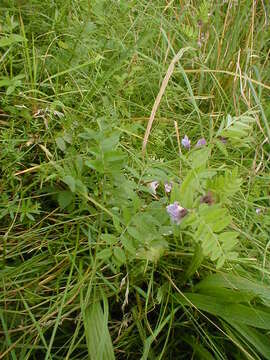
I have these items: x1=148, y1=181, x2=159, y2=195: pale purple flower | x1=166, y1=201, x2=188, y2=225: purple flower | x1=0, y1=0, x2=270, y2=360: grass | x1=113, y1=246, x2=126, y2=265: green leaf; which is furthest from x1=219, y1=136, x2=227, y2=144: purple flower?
x1=113, y1=246, x2=126, y2=265: green leaf

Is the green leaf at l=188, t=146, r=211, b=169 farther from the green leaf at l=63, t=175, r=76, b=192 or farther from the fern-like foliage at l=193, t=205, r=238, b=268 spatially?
the green leaf at l=63, t=175, r=76, b=192

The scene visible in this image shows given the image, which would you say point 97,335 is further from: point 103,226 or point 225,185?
point 225,185

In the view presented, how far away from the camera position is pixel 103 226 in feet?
3.74

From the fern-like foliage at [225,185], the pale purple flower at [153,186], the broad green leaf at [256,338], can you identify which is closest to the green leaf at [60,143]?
the pale purple flower at [153,186]

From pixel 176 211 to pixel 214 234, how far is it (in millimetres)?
125

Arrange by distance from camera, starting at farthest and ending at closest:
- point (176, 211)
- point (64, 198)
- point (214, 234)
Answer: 1. point (64, 198)
2. point (176, 211)
3. point (214, 234)

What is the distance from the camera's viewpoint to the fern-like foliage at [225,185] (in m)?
0.97

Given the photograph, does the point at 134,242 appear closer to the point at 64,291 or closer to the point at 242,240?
the point at 64,291

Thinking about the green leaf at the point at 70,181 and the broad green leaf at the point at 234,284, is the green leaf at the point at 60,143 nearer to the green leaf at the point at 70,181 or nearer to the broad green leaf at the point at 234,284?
the green leaf at the point at 70,181

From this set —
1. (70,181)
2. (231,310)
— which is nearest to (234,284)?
(231,310)

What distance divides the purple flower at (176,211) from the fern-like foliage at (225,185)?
8cm

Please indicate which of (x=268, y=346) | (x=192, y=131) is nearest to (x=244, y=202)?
(x=192, y=131)

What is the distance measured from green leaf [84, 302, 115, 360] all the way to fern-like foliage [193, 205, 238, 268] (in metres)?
0.29

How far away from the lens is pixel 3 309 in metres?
1.01
